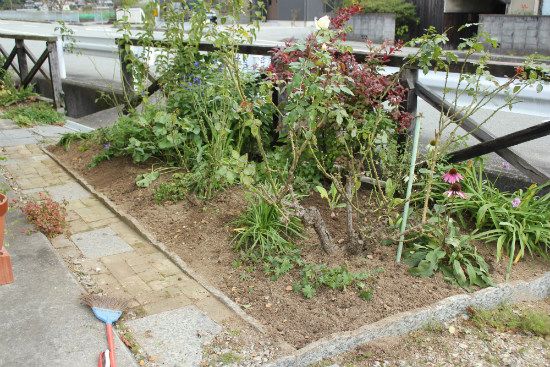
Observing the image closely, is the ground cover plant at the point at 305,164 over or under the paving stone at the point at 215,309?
over

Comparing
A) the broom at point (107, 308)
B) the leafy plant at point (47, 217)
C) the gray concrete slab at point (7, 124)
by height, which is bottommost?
the gray concrete slab at point (7, 124)

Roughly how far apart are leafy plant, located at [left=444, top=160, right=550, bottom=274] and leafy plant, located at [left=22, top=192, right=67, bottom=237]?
2951 mm

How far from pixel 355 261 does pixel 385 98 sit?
5.16 feet

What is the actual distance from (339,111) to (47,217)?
247cm

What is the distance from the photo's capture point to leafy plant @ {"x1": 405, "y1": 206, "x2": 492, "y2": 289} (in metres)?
3.66

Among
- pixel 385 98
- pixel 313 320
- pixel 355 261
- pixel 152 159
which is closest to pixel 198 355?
pixel 313 320

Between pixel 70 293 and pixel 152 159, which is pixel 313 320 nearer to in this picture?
pixel 70 293

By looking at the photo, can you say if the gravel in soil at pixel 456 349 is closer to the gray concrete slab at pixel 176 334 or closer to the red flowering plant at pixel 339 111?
the gray concrete slab at pixel 176 334

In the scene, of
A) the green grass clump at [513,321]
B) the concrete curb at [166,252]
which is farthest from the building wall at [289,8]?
the green grass clump at [513,321]

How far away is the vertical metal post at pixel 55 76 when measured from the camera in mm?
9391

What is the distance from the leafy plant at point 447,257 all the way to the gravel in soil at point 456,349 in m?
0.31

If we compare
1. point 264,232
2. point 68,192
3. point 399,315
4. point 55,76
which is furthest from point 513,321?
point 55,76

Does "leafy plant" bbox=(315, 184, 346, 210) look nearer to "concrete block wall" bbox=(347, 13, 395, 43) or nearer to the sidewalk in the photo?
the sidewalk

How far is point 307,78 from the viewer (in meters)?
3.59
